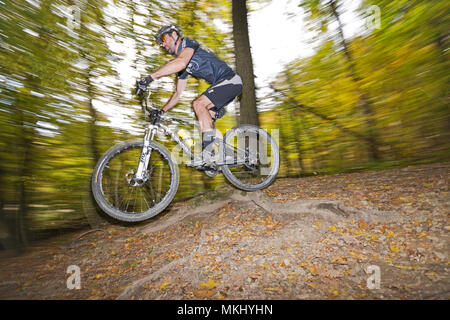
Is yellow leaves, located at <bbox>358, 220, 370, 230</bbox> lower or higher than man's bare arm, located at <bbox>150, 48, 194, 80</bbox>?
lower

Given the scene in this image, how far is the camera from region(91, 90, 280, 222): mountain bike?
2.73 m

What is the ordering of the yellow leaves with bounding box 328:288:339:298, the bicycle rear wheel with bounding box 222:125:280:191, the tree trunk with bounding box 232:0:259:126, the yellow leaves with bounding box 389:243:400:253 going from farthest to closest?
the tree trunk with bounding box 232:0:259:126
the bicycle rear wheel with bounding box 222:125:280:191
the yellow leaves with bounding box 389:243:400:253
the yellow leaves with bounding box 328:288:339:298

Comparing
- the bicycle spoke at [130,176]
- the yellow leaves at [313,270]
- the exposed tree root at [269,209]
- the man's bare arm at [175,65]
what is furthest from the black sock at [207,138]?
the yellow leaves at [313,270]

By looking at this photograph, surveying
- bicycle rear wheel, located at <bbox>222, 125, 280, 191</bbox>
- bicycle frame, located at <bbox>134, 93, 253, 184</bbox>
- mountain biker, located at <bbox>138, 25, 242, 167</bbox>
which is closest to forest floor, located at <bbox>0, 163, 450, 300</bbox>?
bicycle rear wheel, located at <bbox>222, 125, 280, 191</bbox>

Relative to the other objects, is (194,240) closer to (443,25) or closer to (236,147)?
(236,147)

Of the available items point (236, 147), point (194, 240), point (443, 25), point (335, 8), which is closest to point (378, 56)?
point (443, 25)

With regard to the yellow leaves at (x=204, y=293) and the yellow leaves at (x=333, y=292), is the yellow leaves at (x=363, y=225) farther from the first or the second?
the yellow leaves at (x=204, y=293)

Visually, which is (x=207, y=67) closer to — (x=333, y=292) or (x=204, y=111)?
(x=204, y=111)

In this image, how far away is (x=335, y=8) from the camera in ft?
23.5

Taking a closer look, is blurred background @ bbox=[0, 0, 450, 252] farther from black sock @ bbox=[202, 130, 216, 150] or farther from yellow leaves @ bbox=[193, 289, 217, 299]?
yellow leaves @ bbox=[193, 289, 217, 299]

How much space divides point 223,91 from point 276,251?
2.19 m

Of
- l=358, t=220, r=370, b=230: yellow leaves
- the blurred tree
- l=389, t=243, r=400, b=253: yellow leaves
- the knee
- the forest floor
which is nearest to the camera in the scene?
the forest floor

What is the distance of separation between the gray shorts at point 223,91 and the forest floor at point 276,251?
1.58 meters

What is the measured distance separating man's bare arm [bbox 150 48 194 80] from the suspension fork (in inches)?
28.0
